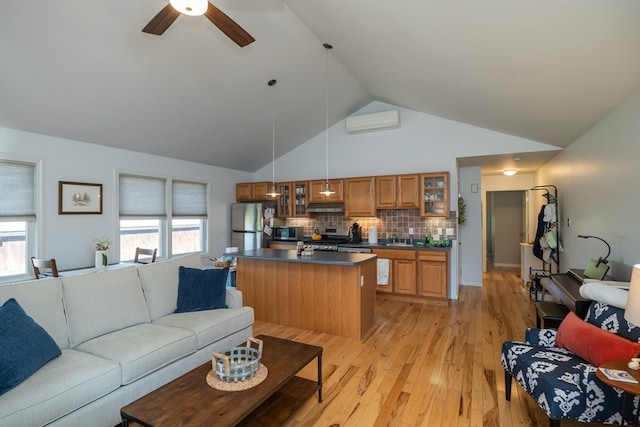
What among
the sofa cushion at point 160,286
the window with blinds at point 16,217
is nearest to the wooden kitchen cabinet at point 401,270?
the sofa cushion at point 160,286

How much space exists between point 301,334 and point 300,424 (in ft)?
5.34

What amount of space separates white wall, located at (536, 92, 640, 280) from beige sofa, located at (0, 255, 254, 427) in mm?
3572

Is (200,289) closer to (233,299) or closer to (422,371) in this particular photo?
(233,299)

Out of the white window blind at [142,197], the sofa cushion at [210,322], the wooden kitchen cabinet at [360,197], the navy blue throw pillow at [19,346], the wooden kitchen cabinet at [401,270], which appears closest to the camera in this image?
the navy blue throw pillow at [19,346]

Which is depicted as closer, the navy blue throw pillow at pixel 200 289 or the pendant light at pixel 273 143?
the navy blue throw pillow at pixel 200 289

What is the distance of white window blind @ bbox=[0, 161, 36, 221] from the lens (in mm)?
3566

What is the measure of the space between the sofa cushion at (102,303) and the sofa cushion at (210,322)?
245 millimetres

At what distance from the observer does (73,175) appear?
414cm

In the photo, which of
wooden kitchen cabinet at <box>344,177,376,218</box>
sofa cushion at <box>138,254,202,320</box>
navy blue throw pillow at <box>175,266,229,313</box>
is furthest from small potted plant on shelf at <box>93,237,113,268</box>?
wooden kitchen cabinet at <box>344,177,376,218</box>

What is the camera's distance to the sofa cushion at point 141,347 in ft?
6.91

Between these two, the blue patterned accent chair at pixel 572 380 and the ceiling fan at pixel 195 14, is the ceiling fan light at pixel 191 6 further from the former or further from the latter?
the blue patterned accent chair at pixel 572 380

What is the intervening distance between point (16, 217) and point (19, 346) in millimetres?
2628

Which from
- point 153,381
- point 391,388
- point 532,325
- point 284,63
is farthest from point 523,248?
point 153,381

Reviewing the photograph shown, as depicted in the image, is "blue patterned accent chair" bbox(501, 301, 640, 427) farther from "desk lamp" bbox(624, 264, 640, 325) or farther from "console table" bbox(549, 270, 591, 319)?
"desk lamp" bbox(624, 264, 640, 325)
